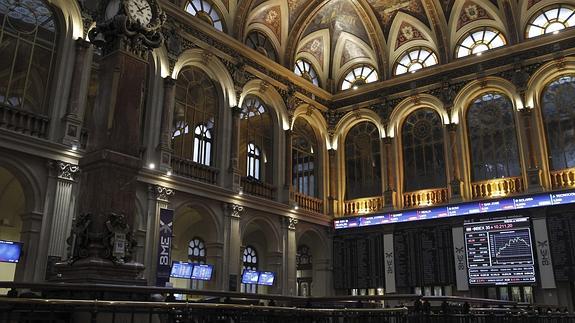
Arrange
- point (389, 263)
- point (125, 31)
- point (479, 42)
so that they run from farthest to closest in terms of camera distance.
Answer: point (479, 42) < point (389, 263) < point (125, 31)

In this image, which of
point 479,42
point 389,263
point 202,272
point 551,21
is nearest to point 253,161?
point 202,272

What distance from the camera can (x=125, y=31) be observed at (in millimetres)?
8992

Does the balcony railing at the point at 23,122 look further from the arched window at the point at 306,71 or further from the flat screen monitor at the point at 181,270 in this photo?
the arched window at the point at 306,71

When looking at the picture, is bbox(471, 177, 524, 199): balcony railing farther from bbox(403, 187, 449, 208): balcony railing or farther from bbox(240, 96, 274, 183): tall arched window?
bbox(240, 96, 274, 183): tall arched window

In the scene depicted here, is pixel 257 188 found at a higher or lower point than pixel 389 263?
higher

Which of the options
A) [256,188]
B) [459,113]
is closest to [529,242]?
[459,113]

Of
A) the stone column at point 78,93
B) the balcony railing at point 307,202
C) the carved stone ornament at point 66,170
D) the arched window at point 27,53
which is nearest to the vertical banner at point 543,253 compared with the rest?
the balcony railing at point 307,202

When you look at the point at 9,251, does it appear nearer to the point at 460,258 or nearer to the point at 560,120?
the point at 460,258

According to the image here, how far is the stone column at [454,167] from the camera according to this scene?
2133 cm

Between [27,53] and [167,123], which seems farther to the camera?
[167,123]

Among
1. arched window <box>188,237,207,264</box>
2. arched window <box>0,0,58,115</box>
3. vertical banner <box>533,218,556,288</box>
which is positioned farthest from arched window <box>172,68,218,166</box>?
vertical banner <box>533,218,556,288</box>

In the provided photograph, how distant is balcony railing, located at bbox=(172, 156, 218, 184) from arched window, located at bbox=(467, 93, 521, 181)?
10946 millimetres

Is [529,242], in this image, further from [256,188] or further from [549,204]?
[256,188]

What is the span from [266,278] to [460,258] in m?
7.85
